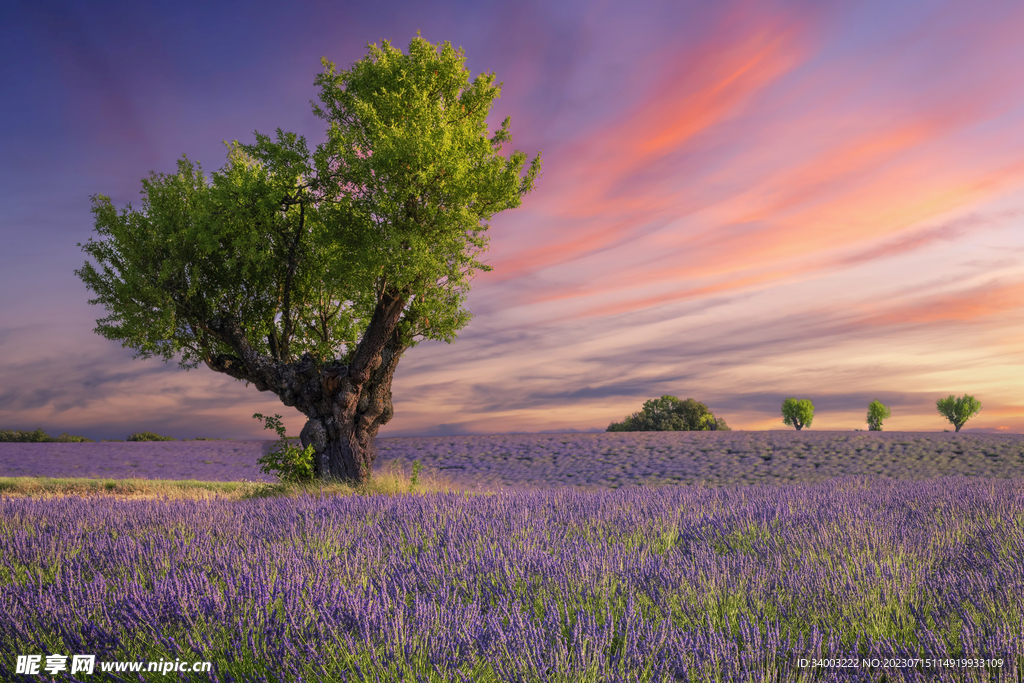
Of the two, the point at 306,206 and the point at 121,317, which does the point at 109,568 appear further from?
the point at 121,317

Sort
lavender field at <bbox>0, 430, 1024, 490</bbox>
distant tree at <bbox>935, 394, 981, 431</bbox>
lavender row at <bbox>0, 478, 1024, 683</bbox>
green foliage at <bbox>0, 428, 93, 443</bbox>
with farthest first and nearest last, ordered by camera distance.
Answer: distant tree at <bbox>935, 394, 981, 431</bbox>, green foliage at <bbox>0, 428, 93, 443</bbox>, lavender field at <bbox>0, 430, 1024, 490</bbox>, lavender row at <bbox>0, 478, 1024, 683</bbox>

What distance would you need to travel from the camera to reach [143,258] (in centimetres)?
1142

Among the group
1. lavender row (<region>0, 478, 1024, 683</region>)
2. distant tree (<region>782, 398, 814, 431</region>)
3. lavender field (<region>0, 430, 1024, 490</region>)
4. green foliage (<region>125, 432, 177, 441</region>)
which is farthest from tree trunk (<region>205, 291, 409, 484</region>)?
A: distant tree (<region>782, 398, 814, 431</region>)

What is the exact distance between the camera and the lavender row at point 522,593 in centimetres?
217

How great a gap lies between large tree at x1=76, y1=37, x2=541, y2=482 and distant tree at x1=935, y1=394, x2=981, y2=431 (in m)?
45.1

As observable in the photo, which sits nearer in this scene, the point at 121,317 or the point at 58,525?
the point at 58,525

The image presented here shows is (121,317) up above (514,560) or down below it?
above

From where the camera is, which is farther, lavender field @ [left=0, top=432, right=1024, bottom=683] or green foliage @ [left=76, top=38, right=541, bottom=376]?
green foliage @ [left=76, top=38, right=541, bottom=376]

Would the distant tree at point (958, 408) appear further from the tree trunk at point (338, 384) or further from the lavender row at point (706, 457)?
the tree trunk at point (338, 384)

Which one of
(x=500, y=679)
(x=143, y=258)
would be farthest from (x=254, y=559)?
(x=143, y=258)

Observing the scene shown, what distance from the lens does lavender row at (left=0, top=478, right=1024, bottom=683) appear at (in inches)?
85.4

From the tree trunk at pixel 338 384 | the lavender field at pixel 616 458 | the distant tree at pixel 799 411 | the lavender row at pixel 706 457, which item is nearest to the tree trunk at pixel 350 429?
the tree trunk at pixel 338 384

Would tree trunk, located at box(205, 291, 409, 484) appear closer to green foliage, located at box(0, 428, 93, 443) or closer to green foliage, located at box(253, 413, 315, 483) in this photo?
green foliage, located at box(253, 413, 315, 483)

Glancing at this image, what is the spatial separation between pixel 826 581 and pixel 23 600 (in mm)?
4381
